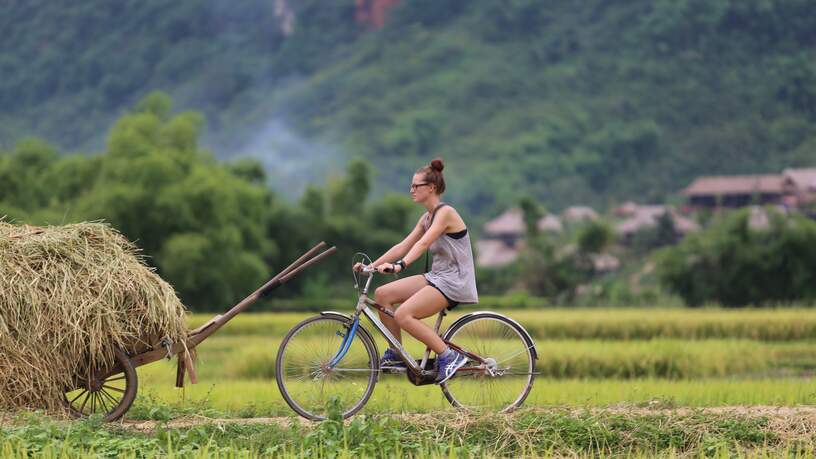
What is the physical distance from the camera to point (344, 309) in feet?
112

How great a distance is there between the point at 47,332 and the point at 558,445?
11.3 ft

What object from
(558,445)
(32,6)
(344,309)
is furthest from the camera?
(32,6)

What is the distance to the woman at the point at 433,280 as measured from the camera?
7648 mm

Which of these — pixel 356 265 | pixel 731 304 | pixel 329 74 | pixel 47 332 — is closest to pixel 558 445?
pixel 356 265

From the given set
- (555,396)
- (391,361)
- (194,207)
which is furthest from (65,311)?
(194,207)

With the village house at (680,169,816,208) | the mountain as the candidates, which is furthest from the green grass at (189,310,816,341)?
the mountain

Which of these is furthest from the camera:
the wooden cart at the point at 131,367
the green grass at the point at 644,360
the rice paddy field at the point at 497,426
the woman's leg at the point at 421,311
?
the green grass at the point at 644,360

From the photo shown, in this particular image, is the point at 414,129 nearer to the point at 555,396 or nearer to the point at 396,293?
the point at 555,396

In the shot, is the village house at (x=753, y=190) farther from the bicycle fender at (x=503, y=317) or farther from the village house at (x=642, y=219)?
the bicycle fender at (x=503, y=317)

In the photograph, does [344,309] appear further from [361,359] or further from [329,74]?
[329,74]

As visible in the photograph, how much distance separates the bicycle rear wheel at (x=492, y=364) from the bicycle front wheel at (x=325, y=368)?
0.59 metres

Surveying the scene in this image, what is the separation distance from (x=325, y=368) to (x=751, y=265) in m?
32.1

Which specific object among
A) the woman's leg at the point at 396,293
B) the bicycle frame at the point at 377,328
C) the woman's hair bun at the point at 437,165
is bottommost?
the bicycle frame at the point at 377,328

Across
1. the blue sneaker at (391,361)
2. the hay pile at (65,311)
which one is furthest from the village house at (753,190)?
the hay pile at (65,311)
